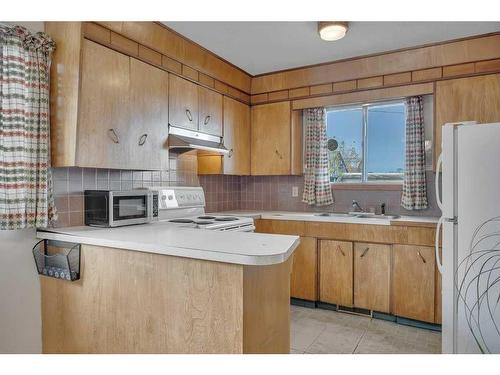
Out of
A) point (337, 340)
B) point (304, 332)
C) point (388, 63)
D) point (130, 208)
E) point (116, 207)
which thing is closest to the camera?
point (116, 207)

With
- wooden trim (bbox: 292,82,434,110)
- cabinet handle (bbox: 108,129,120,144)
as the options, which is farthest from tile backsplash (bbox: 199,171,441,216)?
cabinet handle (bbox: 108,129,120,144)

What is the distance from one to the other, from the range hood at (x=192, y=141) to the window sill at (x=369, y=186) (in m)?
1.27

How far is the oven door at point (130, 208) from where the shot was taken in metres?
2.16

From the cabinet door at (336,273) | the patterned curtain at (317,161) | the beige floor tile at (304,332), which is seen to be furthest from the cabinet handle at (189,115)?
the beige floor tile at (304,332)

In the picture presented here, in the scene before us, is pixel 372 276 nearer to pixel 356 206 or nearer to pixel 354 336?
pixel 354 336

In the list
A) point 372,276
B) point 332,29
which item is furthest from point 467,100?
point 372,276

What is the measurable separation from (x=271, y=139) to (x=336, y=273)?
5.09ft

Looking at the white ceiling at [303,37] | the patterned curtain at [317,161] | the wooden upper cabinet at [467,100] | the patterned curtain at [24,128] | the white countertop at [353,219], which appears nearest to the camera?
the patterned curtain at [24,128]

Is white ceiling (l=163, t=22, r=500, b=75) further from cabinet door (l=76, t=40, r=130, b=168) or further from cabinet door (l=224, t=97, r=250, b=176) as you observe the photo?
cabinet door (l=76, t=40, r=130, b=168)

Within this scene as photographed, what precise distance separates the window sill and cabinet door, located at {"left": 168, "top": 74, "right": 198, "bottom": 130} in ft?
5.41

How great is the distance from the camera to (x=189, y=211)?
Result: 3.06 m

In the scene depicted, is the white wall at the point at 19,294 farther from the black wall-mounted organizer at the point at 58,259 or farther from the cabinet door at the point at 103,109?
the cabinet door at the point at 103,109

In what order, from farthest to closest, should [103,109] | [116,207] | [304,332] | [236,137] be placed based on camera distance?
[236,137] → [304,332] → [116,207] → [103,109]

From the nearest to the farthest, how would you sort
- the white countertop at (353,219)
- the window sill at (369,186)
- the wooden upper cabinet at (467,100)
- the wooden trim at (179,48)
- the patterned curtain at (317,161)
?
the wooden trim at (179,48)
the wooden upper cabinet at (467,100)
the white countertop at (353,219)
the window sill at (369,186)
the patterned curtain at (317,161)
